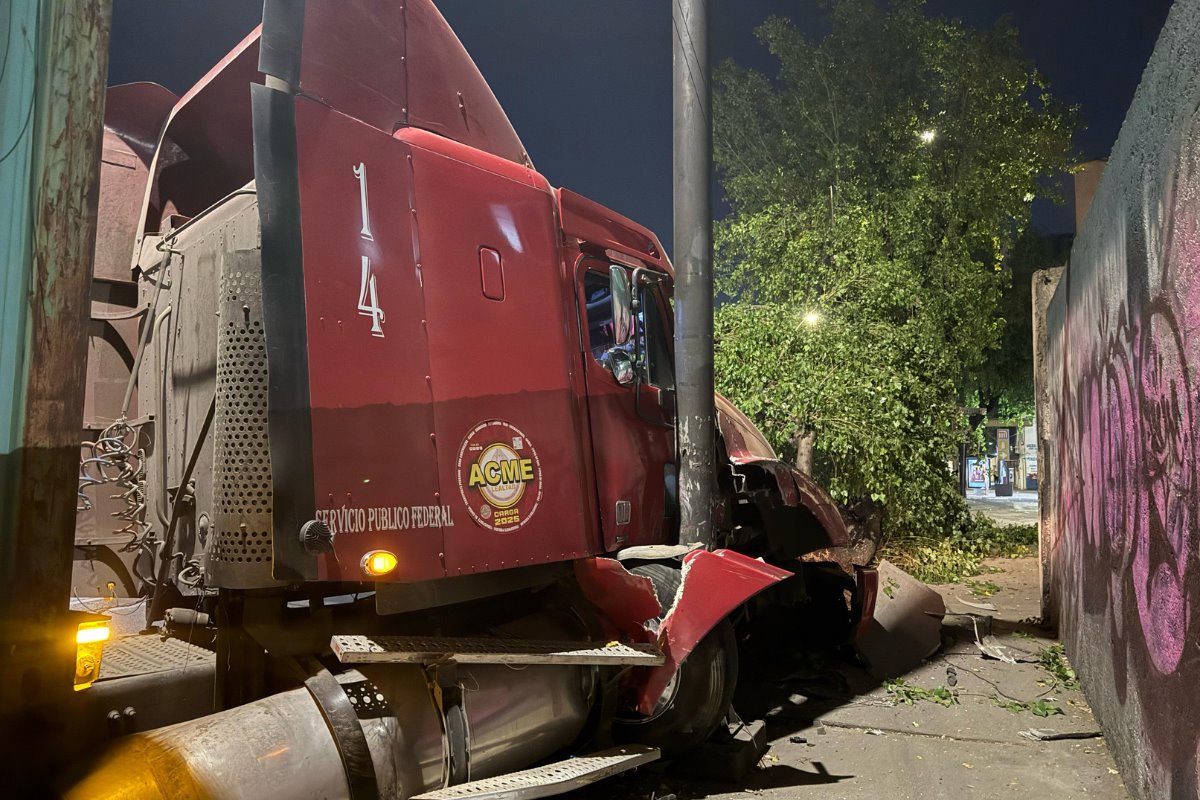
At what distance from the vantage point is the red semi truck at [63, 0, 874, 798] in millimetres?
3182

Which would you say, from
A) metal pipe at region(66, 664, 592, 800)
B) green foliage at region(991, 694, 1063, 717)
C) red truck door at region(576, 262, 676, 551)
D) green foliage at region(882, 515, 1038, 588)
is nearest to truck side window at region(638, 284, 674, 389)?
red truck door at region(576, 262, 676, 551)

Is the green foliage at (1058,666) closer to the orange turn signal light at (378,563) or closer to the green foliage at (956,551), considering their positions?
the green foliage at (956,551)

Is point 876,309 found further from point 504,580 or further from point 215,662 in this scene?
point 215,662

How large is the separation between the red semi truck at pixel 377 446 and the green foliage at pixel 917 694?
6.71 feet

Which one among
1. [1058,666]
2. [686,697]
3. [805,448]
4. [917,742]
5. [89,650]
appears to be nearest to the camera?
[89,650]

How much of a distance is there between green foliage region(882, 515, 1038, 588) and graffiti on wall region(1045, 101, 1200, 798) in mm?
6397

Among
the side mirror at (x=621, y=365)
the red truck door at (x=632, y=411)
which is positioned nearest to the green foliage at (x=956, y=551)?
the red truck door at (x=632, y=411)

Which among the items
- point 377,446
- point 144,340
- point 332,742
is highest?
point 144,340

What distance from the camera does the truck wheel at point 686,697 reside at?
451cm

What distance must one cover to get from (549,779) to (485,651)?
60 cm

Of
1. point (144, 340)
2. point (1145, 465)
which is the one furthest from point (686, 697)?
point (144, 340)

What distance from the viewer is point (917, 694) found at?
630 centimetres

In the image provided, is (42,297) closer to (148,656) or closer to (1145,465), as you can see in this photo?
(148,656)

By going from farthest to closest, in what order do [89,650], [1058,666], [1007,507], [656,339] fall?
[1007,507] < [1058,666] < [656,339] < [89,650]
